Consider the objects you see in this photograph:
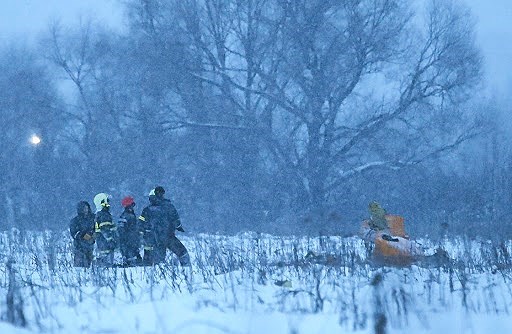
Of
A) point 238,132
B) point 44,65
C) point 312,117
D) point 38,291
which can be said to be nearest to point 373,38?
point 312,117

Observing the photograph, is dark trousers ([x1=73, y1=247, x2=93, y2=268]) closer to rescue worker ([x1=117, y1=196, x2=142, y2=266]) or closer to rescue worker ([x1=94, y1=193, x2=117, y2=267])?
rescue worker ([x1=94, y1=193, x2=117, y2=267])

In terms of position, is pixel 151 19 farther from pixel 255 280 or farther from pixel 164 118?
pixel 255 280

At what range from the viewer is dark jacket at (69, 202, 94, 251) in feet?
48.8

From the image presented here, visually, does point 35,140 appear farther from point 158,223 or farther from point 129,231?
point 158,223

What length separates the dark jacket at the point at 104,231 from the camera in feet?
48.9

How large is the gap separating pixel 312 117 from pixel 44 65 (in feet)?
62.2

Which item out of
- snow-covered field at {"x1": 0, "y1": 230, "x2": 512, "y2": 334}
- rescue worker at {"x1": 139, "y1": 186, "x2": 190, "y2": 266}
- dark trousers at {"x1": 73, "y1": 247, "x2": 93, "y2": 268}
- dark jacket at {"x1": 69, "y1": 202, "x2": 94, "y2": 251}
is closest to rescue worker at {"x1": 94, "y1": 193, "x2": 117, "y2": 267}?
dark jacket at {"x1": 69, "y1": 202, "x2": 94, "y2": 251}

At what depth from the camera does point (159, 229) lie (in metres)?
14.9

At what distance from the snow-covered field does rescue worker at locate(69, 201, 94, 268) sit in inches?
61.8

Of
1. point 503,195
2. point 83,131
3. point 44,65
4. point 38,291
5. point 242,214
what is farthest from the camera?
point 44,65

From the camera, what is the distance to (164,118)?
118ft

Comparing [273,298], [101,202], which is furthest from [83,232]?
[273,298]

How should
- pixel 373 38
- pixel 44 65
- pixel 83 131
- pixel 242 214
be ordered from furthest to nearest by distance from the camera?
pixel 44 65
pixel 83 131
pixel 242 214
pixel 373 38

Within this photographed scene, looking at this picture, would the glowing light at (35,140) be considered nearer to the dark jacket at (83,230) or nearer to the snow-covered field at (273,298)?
the dark jacket at (83,230)
